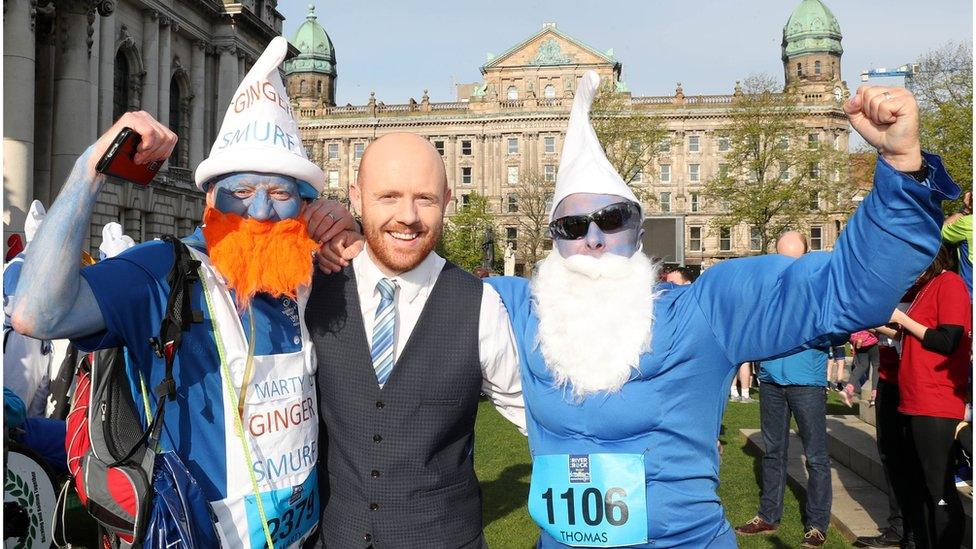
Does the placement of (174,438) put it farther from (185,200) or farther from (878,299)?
(185,200)

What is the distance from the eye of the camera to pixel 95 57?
1002 inches

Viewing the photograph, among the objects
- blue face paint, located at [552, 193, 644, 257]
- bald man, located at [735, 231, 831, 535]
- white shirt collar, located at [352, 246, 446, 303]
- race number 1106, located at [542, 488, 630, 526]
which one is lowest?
bald man, located at [735, 231, 831, 535]

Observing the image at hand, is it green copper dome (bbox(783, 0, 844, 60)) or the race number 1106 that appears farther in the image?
green copper dome (bbox(783, 0, 844, 60))

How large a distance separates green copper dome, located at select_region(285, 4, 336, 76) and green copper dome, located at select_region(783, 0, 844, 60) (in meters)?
46.1

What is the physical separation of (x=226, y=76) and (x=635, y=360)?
120 feet

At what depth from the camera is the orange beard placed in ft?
8.45

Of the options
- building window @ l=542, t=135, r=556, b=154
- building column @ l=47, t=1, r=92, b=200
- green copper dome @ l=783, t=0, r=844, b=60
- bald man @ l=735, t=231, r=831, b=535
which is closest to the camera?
bald man @ l=735, t=231, r=831, b=535

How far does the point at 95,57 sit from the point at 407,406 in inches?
1045

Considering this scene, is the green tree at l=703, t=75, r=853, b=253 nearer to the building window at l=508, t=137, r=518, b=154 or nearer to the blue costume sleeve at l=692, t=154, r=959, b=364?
the building window at l=508, t=137, r=518, b=154

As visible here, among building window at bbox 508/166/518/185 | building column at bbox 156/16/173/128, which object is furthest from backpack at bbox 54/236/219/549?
building window at bbox 508/166/518/185

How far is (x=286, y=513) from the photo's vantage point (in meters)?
2.59

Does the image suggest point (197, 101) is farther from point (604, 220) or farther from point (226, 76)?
point (604, 220)

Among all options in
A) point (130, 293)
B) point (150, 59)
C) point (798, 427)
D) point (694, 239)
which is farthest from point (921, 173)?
point (694, 239)

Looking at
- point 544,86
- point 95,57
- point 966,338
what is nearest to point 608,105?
point 544,86
